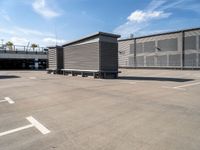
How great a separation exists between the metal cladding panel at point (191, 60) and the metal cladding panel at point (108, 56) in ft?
57.9

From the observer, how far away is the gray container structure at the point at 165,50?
2867cm

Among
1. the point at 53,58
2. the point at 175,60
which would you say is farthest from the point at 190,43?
the point at 53,58

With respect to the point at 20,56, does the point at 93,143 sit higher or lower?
lower

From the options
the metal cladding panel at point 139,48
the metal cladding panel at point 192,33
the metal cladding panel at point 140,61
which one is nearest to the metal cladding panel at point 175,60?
the metal cladding panel at point 192,33

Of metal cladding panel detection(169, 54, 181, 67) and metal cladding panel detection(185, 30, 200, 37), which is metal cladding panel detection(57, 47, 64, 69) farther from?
metal cladding panel detection(185, 30, 200, 37)

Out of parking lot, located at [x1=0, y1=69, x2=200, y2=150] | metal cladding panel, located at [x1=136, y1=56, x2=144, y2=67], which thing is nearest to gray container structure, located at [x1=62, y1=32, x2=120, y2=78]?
parking lot, located at [x1=0, y1=69, x2=200, y2=150]

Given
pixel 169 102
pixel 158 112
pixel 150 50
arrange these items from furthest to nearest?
pixel 150 50, pixel 169 102, pixel 158 112

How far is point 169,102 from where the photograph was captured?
655 centimetres

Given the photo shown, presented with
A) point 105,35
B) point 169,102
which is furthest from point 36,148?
point 105,35

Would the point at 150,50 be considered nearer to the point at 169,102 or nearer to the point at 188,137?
the point at 169,102

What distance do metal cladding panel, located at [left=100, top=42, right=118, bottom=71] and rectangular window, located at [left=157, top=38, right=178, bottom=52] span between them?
17.9 metres

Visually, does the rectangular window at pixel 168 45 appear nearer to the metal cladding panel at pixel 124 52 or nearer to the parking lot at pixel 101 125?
the metal cladding panel at pixel 124 52

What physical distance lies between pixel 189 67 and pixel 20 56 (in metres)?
30.8

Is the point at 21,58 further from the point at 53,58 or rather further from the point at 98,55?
the point at 98,55
